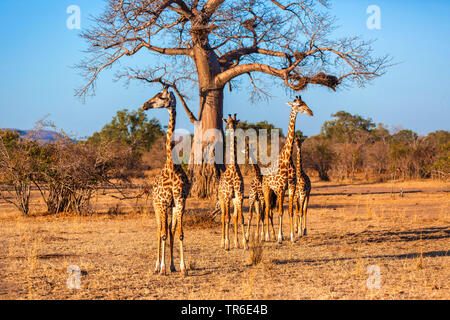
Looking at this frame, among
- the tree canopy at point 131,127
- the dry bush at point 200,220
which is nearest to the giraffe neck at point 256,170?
the dry bush at point 200,220

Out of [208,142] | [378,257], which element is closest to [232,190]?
[378,257]

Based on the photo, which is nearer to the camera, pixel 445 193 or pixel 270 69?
pixel 270 69

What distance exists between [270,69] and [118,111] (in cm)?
2933

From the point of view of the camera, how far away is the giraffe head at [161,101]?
23.8ft

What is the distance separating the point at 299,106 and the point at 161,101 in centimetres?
358

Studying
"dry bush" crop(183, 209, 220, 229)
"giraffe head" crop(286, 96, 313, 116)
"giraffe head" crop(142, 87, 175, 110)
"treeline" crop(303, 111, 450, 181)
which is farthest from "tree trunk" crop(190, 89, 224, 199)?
"treeline" crop(303, 111, 450, 181)

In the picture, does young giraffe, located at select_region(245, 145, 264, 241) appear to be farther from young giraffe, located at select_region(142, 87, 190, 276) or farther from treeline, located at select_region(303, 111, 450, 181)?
treeline, located at select_region(303, 111, 450, 181)

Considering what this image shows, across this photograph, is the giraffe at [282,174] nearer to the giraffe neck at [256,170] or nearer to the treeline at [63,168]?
the giraffe neck at [256,170]

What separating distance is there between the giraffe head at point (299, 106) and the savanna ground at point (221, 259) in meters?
2.77

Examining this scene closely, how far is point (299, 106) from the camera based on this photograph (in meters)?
9.79

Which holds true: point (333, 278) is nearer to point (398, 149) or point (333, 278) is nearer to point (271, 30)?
point (271, 30)

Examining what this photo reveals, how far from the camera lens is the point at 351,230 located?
1165 centimetres

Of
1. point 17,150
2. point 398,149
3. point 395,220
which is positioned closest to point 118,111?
point 398,149

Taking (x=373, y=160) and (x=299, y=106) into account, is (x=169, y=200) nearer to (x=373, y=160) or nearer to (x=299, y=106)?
(x=299, y=106)
